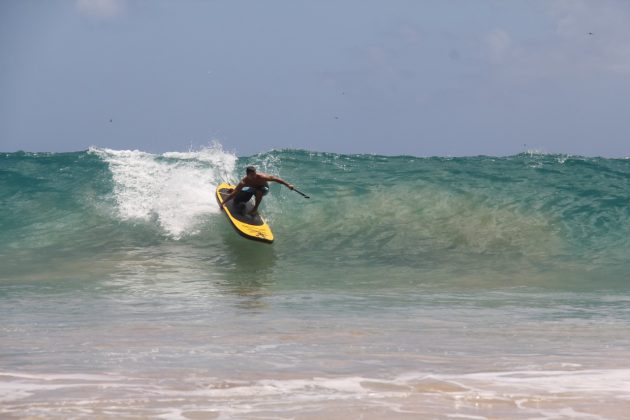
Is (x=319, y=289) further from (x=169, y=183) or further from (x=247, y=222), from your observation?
(x=169, y=183)

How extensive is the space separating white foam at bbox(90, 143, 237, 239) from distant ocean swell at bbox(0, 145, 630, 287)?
5cm

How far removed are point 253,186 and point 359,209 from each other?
3.62 meters

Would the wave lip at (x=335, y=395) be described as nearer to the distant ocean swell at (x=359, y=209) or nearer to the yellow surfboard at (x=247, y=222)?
the distant ocean swell at (x=359, y=209)

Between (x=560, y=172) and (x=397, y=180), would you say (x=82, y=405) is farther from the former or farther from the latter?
(x=560, y=172)

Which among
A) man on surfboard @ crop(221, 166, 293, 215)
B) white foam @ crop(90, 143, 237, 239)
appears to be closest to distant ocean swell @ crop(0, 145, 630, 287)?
white foam @ crop(90, 143, 237, 239)

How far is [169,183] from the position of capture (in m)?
19.1

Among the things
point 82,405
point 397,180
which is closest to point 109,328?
point 82,405

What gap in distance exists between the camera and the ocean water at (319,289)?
4992 mm

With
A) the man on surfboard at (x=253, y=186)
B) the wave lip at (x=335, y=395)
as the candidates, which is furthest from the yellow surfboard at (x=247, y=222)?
the wave lip at (x=335, y=395)

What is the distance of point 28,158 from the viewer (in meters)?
23.8

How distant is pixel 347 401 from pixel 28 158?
21.3m

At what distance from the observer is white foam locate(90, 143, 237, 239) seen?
16938 millimetres

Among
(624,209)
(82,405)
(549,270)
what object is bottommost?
(82,405)

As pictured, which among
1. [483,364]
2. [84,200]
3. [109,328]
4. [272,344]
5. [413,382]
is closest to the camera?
[413,382]
